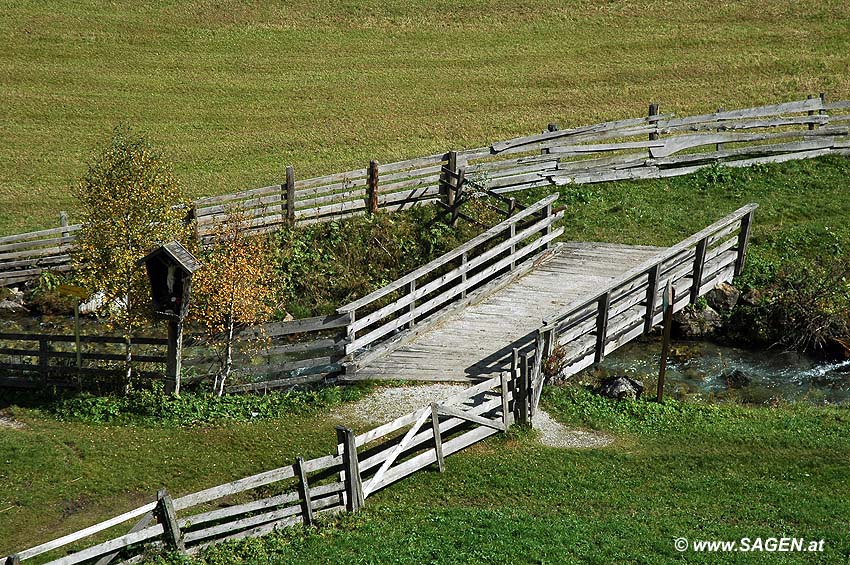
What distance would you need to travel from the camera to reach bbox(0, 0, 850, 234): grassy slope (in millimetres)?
36188

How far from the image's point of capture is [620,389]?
64.9 ft

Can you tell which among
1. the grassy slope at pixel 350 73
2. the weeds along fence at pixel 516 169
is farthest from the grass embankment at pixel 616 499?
the grassy slope at pixel 350 73

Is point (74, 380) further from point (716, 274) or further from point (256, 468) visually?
point (716, 274)

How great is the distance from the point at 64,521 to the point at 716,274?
1435 centimetres

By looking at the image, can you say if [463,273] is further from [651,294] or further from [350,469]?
[350,469]

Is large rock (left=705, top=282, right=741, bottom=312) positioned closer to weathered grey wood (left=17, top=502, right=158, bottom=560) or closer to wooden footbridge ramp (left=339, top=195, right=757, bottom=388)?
wooden footbridge ramp (left=339, top=195, right=757, bottom=388)

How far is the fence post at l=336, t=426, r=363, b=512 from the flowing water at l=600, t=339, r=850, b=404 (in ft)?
24.5

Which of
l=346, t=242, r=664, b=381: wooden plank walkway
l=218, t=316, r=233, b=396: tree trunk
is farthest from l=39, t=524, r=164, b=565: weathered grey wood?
l=346, t=242, r=664, b=381: wooden plank walkway

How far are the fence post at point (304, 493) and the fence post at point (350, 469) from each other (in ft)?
2.05

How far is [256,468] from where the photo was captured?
16984 millimetres

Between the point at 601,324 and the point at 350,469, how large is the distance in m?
6.69

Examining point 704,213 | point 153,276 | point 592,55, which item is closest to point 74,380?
point 153,276

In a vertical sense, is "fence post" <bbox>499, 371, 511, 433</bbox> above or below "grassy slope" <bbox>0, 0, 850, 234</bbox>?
below

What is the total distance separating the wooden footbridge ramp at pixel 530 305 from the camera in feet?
64.0
